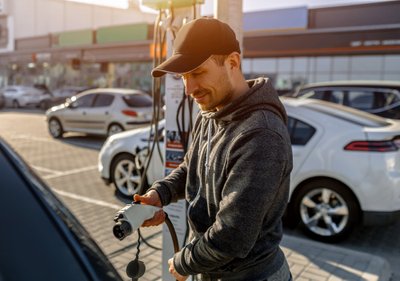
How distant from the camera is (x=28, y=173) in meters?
1.51

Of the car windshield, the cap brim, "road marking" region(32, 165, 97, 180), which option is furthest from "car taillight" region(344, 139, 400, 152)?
"road marking" region(32, 165, 97, 180)

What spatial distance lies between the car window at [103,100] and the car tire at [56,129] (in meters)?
1.51

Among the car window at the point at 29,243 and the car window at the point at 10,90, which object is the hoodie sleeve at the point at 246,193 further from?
the car window at the point at 10,90

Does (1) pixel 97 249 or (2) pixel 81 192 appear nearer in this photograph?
(1) pixel 97 249

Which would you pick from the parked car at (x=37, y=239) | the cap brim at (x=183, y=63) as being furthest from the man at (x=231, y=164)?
the parked car at (x=37, y=239)

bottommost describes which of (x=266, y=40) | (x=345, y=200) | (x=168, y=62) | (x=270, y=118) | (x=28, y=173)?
(x=345, y=200)

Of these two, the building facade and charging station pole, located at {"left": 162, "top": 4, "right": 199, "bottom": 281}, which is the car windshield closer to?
charging station pole, located at {"left": 162, "top": 4, "right": 199, "bottom": 281}

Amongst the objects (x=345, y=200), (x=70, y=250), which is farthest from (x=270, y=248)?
(x=345, y=200)

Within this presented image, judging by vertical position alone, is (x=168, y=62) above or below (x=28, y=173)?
above

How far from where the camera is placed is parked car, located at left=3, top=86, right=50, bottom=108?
26.4 metres

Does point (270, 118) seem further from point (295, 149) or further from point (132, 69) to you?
point (132, 69)

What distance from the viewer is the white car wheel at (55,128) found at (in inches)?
497

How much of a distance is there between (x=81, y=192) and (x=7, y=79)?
4305 cm

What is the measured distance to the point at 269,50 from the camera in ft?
79.7
